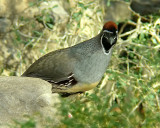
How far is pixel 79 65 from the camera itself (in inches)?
148

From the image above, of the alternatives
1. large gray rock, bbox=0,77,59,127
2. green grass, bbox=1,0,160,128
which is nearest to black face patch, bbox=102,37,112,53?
green grass, bbox=1,0,160,128

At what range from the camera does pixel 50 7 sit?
5.28 meters

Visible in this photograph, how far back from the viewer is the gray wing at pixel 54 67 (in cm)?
384

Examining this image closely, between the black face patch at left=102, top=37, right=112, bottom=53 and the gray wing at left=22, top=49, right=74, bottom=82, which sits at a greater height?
the black face patch at left=102, top=37, right=112, bottom=53

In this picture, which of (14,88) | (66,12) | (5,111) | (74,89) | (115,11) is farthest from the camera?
(115,11)

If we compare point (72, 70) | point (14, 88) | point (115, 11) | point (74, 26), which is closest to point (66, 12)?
point (74, 26)

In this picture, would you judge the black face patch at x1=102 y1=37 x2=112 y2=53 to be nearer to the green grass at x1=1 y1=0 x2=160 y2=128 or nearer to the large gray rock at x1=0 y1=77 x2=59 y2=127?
the green grass at x1=1 y1=0 x2=160 y2=128

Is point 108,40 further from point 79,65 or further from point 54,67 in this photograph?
point 54,67

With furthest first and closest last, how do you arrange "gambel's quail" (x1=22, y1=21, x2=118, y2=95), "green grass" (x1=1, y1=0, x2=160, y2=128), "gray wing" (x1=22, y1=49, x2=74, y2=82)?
1. "green grass" (x1=1, y1=0, x2=160, y2=128)
2. "gray wing" (x1=22, y1=49, x2=74, y2=82)
3. "gambel's quail" (x1=22, y1=21, x2=118, y2=95)

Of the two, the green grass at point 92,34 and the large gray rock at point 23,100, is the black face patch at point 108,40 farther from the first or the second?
the large gray rock at point 23,100

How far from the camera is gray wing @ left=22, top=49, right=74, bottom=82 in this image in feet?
12.6

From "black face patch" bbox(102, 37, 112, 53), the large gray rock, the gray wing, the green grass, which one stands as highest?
the large gray rock

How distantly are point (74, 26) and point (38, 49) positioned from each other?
2.30 ft

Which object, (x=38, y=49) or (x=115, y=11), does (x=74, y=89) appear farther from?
(x=115, y=11)
